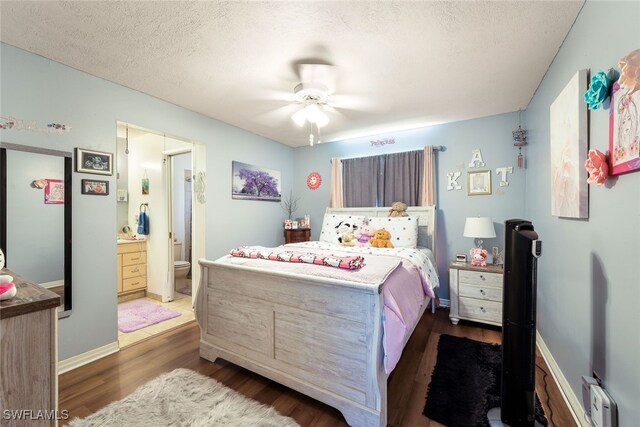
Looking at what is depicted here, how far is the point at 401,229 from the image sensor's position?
332 centimetres

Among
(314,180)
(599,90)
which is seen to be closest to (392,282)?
(599,90)

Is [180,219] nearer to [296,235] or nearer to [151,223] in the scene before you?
[151,223]

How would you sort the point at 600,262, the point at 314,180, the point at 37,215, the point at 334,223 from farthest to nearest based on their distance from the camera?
the point at 314,180 < the point at 334,223 < the point at 37,215 < the point at 600,262

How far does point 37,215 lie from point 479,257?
4125 millimetres

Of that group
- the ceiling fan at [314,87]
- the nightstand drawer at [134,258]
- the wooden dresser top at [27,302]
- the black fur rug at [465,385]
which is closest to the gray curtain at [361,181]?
the ceiling fan at [314,87]

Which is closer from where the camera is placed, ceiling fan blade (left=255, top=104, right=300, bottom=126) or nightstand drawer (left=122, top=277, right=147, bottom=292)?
ceiling fan blade (left=255, top=104, right=300, bottom=126)

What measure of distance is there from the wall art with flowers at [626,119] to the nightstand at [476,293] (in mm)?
1932

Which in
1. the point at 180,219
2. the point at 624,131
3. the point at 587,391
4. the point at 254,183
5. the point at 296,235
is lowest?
the point at 587,391

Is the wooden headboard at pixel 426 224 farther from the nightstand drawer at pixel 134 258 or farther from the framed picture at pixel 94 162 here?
the nightstand drawer at pixel 134 258

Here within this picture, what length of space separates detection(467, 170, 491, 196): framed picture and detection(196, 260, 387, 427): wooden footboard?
259 cm

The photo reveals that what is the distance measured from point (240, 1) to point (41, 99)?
1796 mm

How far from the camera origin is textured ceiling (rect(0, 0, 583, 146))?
5.12 ft

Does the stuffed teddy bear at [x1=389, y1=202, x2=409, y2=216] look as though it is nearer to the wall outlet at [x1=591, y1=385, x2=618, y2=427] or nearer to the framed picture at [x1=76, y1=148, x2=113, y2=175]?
the wall outlet at [x1=591, y1=385, x2=618, y2=427]

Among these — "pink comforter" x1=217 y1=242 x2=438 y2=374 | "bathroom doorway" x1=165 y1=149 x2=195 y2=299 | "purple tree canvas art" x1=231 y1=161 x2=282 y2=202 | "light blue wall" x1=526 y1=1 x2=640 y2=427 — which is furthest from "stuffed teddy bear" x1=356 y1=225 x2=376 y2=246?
"bathroom doorway" x1=165 y1=149 x2=195 y2=299
